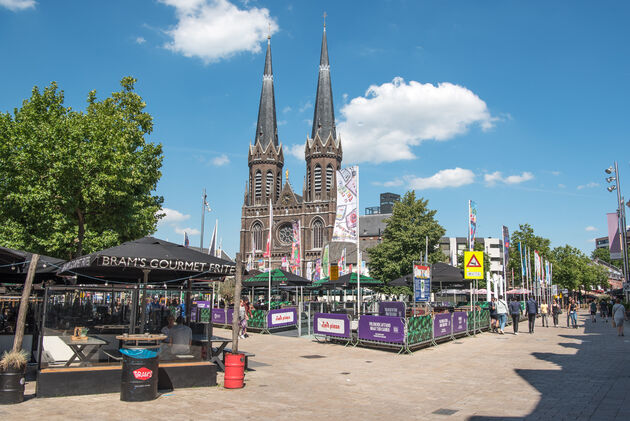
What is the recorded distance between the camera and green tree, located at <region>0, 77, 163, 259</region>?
2025 cm

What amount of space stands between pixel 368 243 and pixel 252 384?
91.7 meters

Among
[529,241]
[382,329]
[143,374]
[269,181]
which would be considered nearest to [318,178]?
[269,181]

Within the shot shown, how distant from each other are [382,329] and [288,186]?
75.7 meters

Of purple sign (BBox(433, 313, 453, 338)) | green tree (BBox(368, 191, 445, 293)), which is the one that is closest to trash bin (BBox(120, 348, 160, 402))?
purple sign (BBox(433, 313, 453, 338))

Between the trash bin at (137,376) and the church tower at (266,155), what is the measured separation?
81.7 m

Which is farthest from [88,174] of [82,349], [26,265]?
[82,349]

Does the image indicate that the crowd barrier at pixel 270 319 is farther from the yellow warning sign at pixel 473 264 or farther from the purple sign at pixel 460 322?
the yellow warning sign at pixel 473 264

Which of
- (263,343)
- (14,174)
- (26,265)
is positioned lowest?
(263,343)

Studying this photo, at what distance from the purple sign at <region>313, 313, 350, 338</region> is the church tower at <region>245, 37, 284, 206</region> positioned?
7212cm

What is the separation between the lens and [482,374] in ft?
37.6

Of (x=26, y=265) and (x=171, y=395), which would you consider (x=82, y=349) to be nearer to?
(x=171, y=395)

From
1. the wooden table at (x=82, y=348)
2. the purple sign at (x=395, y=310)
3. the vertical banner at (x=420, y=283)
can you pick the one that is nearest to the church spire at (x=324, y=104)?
the purple sign at (x=395, y=310)

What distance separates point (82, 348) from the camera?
30.5 feet

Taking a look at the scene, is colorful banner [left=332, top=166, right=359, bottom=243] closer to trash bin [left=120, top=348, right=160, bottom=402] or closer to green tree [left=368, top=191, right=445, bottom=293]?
trash bin [left=120, top=348, right=160, bottom=402]
